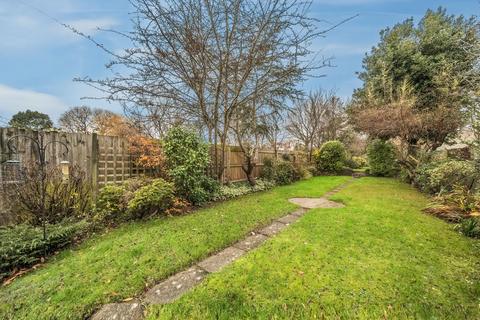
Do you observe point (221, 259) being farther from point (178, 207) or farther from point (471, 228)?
point (471, 228)

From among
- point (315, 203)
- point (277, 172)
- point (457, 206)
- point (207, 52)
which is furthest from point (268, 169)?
point (457, 206)

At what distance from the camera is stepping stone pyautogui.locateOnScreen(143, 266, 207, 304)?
6.91 feet

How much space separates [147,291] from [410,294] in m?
2.81

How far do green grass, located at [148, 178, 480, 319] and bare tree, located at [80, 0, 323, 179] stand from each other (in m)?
4.84

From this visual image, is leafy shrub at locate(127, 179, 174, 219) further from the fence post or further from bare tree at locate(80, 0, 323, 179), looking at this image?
bare tree at locate(80, 0, 323, 179)

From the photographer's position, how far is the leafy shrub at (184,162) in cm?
534

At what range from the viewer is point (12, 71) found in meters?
4.96

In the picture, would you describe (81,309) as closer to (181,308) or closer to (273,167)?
(181,308)

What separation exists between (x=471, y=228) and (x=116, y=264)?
6044mm

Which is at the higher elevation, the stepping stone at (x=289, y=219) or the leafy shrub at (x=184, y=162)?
the leafy shrub at (x=184, y=162)

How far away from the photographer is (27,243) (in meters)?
2.90

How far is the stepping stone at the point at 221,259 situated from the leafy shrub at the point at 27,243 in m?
2.41

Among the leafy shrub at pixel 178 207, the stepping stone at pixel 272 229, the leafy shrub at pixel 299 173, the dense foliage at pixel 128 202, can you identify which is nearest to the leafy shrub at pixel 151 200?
the dense foliage at pixel 128 202

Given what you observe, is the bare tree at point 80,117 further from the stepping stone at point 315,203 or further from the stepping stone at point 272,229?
the stepping stone at point 272,229
